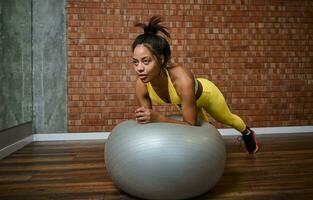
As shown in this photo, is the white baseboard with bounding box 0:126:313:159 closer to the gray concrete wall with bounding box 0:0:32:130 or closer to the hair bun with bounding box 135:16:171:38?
the gray concrete wall with bounding box 0:0:32:130

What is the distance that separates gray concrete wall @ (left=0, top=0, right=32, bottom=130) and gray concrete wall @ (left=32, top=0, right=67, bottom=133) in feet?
0.25

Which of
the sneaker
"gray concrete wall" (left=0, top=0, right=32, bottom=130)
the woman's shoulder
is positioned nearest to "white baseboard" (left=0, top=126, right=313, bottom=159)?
"gray concrete wall" (left=0, top=0, right=32, bottom=130)

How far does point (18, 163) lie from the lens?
207 centimetres

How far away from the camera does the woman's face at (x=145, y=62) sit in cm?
138

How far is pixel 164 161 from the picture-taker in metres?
1.20

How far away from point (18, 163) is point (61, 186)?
2.30 ft

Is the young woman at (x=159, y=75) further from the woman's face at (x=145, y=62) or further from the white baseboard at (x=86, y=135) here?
the white baseboard at (x=86, y=135)

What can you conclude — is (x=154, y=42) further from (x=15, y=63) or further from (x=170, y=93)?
(x=15, y=63)

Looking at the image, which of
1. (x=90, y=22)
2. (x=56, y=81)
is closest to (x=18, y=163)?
(x=56, y=81)

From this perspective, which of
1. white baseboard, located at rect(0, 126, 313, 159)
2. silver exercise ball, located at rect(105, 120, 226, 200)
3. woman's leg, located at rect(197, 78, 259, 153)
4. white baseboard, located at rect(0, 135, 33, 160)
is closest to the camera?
silver exercise ball, located at rect(105, 120, 226, 200)

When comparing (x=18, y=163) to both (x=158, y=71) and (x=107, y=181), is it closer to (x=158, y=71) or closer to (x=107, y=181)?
(x=107, y=181)

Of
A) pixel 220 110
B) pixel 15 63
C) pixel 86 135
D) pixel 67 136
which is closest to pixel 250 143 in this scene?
pixel 220 110

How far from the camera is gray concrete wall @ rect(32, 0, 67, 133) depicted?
10.1ft

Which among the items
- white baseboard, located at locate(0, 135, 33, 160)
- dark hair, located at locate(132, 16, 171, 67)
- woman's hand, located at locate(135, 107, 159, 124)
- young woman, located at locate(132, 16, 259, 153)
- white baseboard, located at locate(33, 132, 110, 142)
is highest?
dark hair, located at locate(132, 16, 171, 67)
